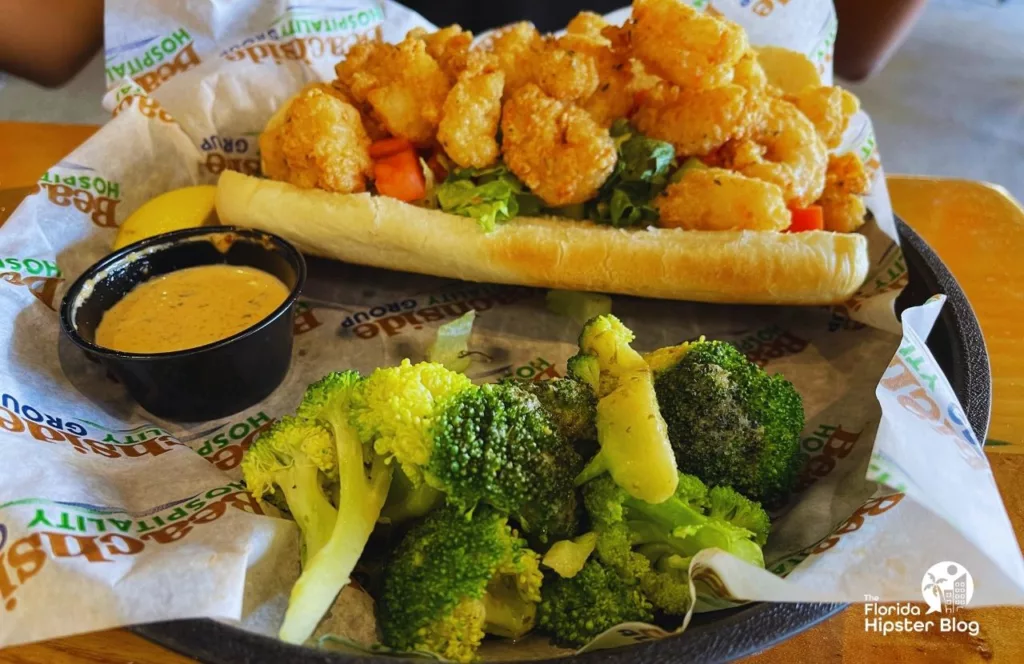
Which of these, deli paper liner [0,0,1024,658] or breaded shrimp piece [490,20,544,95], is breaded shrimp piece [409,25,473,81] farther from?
deli paper liner [0,0,1024,658]

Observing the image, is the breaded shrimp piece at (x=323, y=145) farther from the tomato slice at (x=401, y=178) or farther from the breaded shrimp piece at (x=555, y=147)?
the breaded shrimp piece at (x=555, y=147)

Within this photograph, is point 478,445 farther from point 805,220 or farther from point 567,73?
point 805,220

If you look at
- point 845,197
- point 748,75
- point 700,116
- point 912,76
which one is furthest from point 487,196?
point 912,76

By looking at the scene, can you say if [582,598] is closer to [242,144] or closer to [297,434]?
[297,434]

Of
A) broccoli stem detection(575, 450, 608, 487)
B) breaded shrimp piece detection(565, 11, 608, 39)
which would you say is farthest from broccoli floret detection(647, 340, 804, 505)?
breaded shrimp piece detection(565, 11, 608, 39)

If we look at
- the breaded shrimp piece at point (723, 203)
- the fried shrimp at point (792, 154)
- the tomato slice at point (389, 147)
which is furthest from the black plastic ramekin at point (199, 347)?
the fried shrimp at point (792, 154)

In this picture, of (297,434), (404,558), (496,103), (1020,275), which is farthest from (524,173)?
(1020,275)
